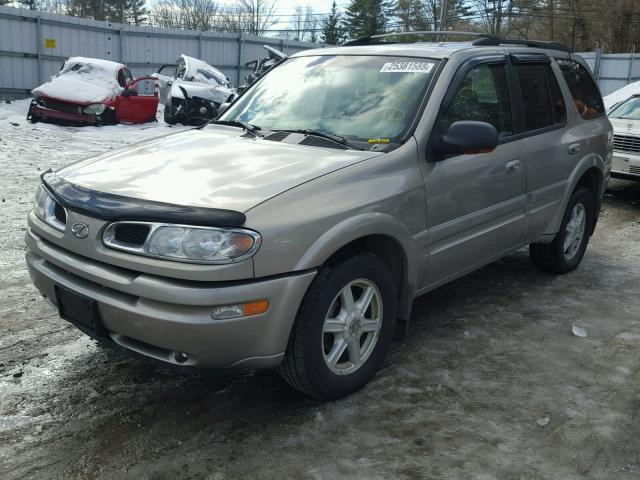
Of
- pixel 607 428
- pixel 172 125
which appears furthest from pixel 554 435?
pixel 172 125

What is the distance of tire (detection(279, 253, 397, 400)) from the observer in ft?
9.73

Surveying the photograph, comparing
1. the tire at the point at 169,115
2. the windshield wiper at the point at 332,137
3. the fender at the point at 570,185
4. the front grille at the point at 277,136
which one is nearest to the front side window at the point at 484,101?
the windshield wiper at the point at 332,137

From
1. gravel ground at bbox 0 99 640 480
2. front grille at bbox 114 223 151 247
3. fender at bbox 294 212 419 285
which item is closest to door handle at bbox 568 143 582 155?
gravel ground at bbox 0 99 640 480

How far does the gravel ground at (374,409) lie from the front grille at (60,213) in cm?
90

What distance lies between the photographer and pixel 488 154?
4098mm

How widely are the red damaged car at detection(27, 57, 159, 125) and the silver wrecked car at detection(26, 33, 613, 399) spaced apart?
36.3 ft

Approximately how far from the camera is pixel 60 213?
3.19 meters

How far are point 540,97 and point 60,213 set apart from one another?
3454 mm

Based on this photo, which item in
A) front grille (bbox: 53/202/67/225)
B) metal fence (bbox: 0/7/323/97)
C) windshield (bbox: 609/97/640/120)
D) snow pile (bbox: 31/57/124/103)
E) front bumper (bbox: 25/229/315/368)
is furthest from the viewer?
metal fence (bbox: 0/7/323/97)

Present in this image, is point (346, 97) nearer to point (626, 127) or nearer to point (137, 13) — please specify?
point (626, 127)

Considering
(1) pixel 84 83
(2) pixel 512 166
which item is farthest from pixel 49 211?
(1) pixel 84 83

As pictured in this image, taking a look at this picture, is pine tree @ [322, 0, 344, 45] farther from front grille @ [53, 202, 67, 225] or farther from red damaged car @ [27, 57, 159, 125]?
front grille @ [53, 202, 67, 225]

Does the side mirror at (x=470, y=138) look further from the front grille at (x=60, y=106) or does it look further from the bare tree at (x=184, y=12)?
the bare tree at (x=184, y=12)

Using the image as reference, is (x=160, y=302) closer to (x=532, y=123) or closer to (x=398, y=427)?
(x=398, y=427)
